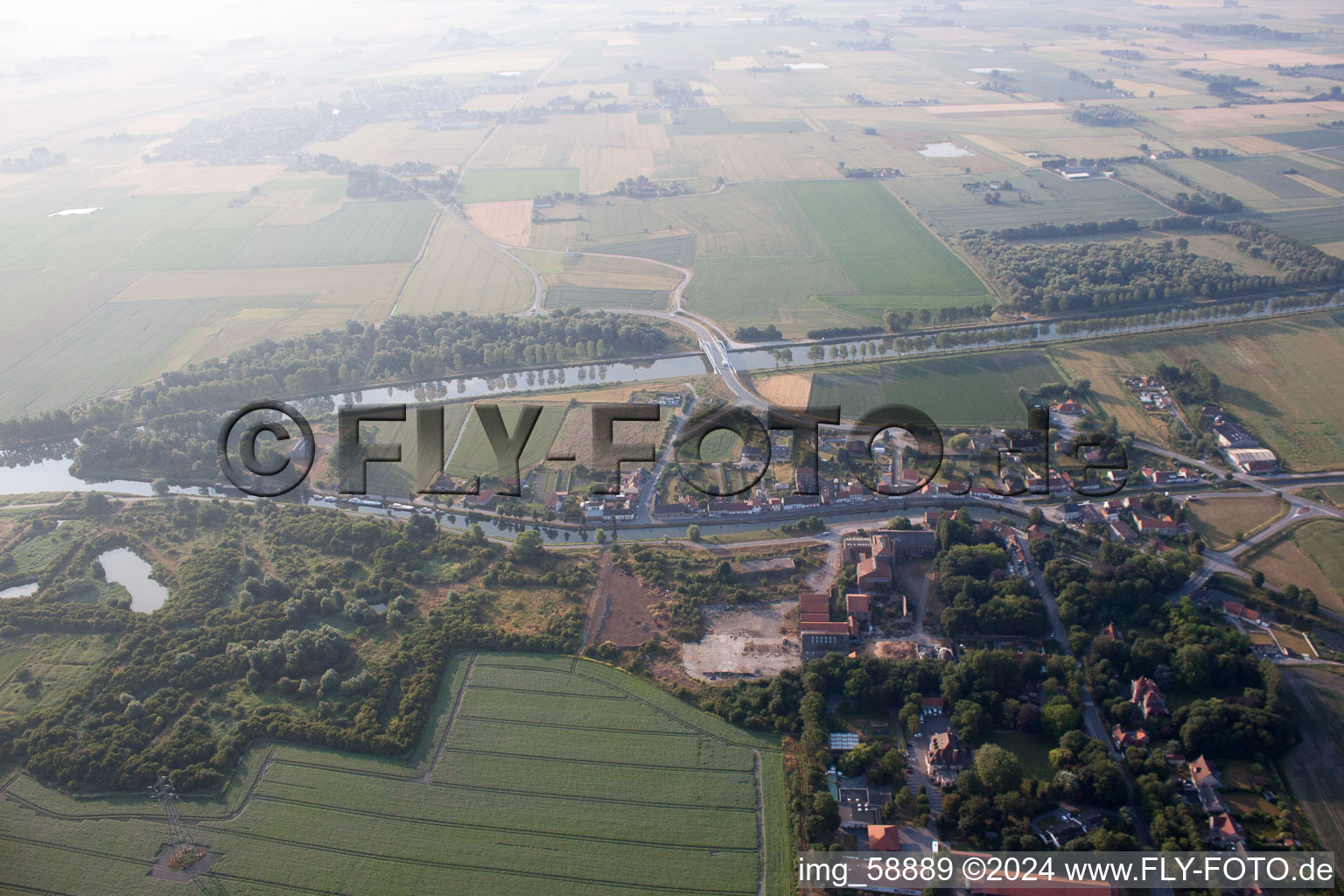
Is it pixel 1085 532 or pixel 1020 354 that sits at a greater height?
pixel 1020 354

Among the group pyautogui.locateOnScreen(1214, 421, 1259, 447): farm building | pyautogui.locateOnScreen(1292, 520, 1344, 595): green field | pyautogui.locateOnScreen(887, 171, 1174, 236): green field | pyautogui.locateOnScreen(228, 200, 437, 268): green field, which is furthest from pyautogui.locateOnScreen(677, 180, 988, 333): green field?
pyautogui.locateOnScreen(1292, 520, 1344, 595): green field

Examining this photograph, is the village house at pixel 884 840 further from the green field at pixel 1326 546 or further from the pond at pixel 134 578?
the pond at pixel 134 578

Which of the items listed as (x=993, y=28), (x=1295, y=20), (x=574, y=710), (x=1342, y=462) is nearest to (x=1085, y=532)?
(x=1342, y=462)

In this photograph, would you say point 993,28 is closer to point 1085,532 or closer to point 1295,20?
point 1295,20

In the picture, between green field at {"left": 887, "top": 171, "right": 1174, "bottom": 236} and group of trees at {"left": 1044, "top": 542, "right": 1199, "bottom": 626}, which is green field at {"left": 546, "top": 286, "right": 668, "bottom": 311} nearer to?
green field at {"left": 887, "top": 171, "right": 1174, "bottom": 236}

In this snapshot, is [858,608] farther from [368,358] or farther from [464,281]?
[464,281]

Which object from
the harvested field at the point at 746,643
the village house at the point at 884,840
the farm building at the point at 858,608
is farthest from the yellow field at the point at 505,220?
the village house at the point at 884,840

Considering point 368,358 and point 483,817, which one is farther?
point 368,358

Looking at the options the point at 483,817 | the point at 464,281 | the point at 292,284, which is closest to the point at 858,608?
the point at 483,817
